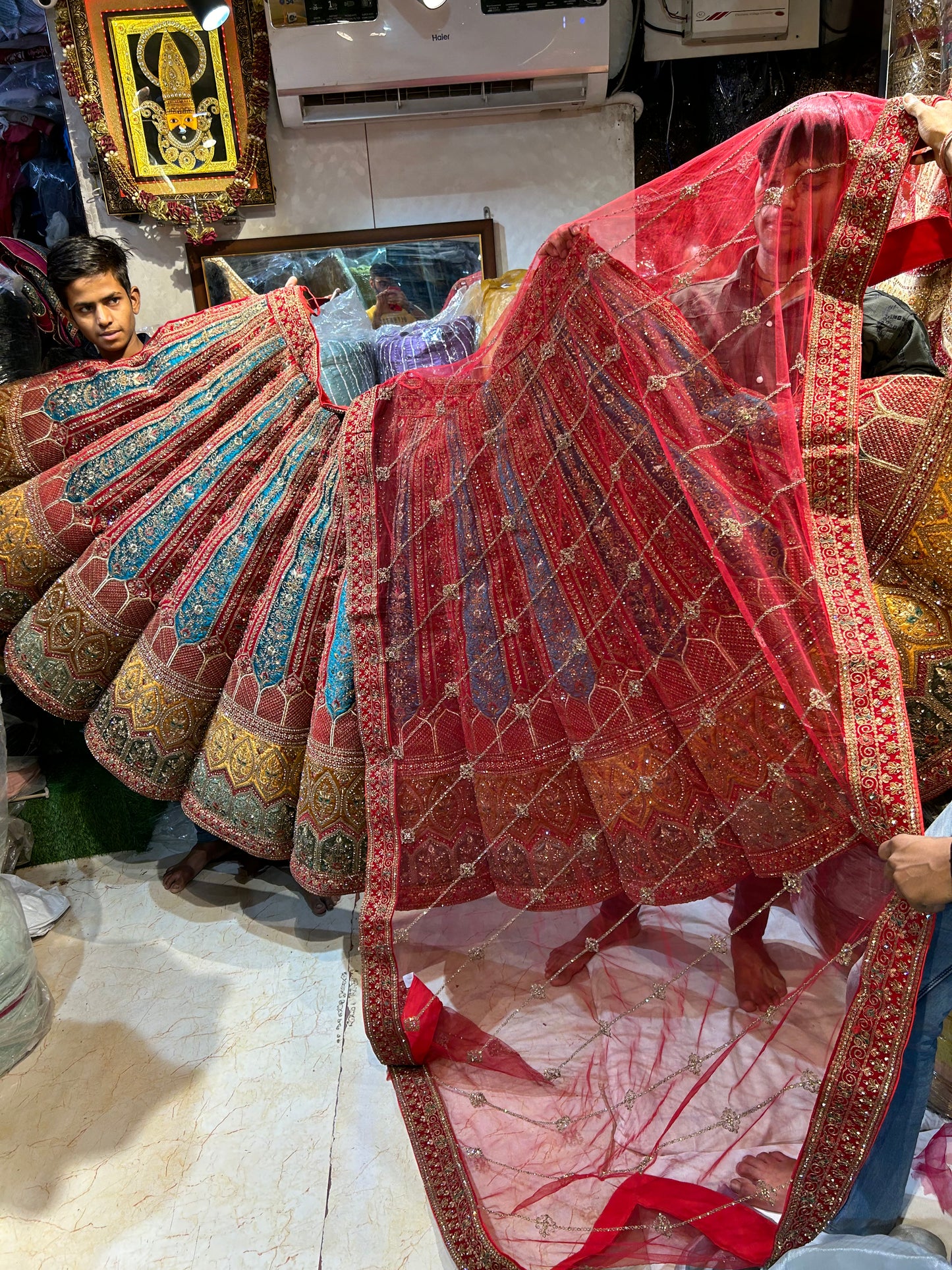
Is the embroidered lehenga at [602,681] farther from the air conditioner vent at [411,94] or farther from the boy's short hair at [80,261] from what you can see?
the air conditioner vent at [411,94]

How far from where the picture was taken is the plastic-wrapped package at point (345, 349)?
1.68 m

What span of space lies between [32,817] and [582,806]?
1390 millimetres

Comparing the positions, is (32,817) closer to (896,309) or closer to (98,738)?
(98,738)

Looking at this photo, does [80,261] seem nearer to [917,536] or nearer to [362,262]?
[362,262]

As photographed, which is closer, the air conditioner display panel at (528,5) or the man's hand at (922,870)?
the man's hand at (922,870)

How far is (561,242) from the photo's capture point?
1.29 m

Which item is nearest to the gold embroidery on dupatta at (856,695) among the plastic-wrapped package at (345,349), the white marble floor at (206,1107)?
the white marble floor at (206,1107)

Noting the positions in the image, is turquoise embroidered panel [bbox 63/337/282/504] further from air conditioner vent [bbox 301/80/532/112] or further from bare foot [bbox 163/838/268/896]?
air conditioner vent [bbox 301/80/532/112]

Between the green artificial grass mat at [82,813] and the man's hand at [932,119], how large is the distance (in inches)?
74.1

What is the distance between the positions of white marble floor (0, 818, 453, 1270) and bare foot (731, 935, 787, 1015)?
54 cm

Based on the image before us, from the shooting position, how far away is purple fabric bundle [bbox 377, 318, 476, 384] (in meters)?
1.88

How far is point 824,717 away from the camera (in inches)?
37.9

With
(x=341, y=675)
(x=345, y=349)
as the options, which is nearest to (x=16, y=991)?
(x=341, y=675)

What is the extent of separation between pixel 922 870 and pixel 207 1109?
115 cm
